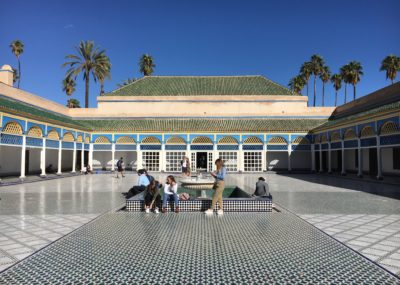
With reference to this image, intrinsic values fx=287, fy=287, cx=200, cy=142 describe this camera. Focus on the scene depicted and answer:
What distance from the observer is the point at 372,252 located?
501cm

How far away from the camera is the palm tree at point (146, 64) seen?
2142 inches

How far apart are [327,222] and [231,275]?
4.19m

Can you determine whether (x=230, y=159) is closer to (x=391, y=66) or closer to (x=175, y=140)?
(x=175, y=140)

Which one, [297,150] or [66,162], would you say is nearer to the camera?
[297,150]

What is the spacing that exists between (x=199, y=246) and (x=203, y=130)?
2253 cm

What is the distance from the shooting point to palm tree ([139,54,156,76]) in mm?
54406

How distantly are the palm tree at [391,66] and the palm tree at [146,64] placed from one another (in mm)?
38296

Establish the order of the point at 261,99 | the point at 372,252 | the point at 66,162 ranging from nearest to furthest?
the point at 372,252 → the point at 66,162 → the point at 261,99

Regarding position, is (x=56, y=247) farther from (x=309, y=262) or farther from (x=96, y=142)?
(x=96, y=142)

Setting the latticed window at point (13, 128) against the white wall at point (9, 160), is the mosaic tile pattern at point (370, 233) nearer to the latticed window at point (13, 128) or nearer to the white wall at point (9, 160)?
the latticed window at point (13, 128)

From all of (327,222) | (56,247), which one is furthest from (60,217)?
(327,222)

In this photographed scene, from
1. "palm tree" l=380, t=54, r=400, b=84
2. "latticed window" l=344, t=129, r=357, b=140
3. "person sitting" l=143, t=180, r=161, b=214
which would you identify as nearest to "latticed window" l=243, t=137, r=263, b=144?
"latticed window" l=344, t=129, r=357, b=140

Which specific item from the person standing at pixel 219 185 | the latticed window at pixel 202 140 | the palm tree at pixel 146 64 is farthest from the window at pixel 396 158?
the palm tree at pixel 146 64

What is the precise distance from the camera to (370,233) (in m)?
6.15
